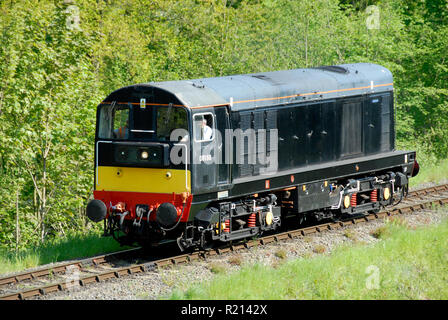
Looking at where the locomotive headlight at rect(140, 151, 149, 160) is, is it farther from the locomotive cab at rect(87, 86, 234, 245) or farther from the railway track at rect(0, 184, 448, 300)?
the railway track at rect(0, 184, 448, 300)

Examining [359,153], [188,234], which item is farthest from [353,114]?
[188,234]

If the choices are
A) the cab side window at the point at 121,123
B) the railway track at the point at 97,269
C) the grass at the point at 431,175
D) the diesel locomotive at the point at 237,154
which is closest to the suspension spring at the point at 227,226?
the diesel locomotive at the point at 237,154

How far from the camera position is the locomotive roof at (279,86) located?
13.1 meters

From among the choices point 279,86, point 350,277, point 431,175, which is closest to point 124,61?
point 431,175

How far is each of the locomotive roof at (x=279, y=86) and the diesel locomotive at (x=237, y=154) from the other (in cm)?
3

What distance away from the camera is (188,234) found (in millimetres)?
13492

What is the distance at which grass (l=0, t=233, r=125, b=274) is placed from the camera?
43.6 ft

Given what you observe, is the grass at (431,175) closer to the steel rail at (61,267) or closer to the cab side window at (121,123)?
the steel rail at (61,267)

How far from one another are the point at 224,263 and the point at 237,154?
2.23 m

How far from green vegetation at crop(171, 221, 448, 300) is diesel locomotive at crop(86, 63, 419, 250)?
1710 mm

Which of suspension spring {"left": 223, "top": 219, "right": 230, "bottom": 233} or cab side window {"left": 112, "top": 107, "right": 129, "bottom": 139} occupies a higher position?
cab side window {"left": 112, "top": 107, "right": 129, "bottom": 139}

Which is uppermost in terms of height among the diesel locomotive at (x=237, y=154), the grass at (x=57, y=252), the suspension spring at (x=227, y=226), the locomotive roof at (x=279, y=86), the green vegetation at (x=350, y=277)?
the locomotive roof at (x=279, y=86)

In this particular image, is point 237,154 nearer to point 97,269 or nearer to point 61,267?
point 97,269

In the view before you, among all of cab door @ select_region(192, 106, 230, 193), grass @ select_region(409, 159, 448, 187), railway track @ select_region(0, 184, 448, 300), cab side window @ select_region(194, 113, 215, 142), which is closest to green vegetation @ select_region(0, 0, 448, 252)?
grass @ select_region(409, 159, 448, 187)
